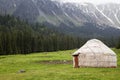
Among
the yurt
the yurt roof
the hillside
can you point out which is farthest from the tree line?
the yurt

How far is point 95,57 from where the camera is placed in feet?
171

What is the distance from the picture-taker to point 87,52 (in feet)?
172

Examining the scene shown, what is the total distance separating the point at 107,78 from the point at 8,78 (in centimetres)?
1210

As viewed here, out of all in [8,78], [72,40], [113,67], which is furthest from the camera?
[72,40]

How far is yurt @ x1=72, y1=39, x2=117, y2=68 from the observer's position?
5184 cm

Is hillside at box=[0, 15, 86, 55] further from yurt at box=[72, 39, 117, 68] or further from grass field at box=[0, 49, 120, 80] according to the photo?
yurt at box=[72, 39, 117, 68]

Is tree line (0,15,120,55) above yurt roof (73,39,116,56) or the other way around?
above

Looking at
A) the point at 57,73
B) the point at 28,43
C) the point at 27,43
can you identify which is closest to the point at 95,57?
the point at 57,73

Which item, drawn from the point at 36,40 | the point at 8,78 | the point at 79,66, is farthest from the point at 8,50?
the point at 8,78

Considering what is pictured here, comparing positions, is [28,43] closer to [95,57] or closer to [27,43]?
[27,43]

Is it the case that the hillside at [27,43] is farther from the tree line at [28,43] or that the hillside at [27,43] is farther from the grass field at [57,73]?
the grass field at [57,73]

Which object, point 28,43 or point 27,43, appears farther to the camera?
point 28,43

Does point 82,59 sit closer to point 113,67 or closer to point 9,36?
point 113,67

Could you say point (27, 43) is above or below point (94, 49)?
above
